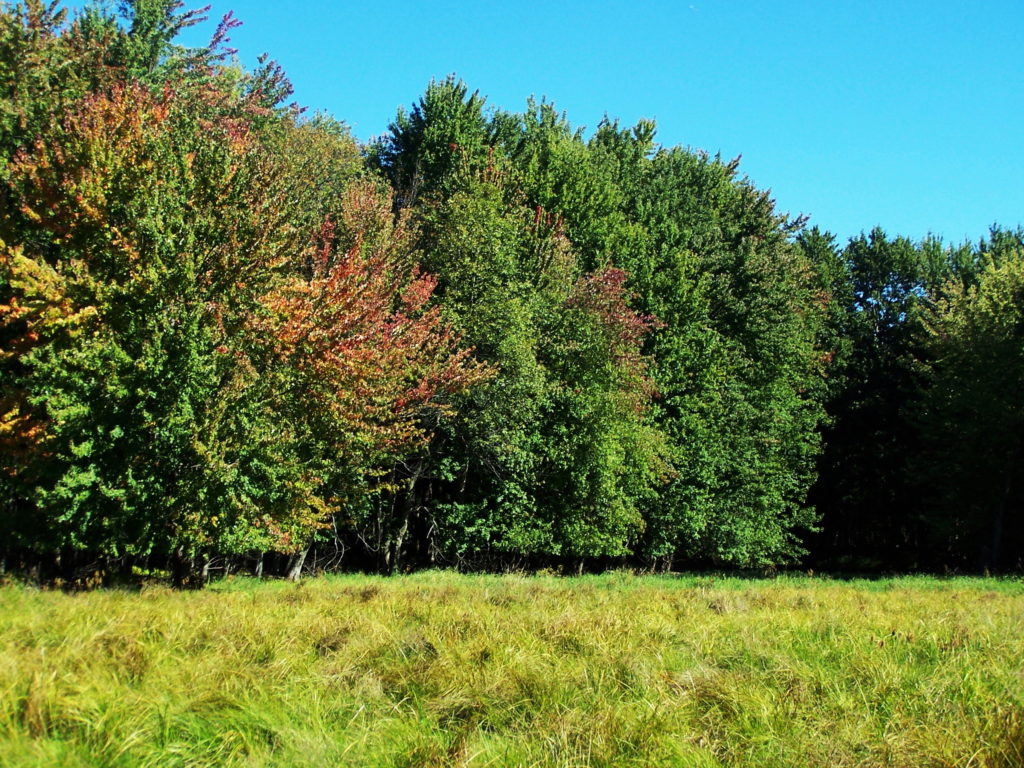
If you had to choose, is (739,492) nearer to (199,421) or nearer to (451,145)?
(451,145)

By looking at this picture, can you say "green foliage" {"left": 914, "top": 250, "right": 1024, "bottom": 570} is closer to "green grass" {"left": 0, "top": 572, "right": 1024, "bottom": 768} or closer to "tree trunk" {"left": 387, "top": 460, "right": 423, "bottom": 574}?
"tree trunk" {"left": 387, "top": 460, "right": 423, "bottom": 574}

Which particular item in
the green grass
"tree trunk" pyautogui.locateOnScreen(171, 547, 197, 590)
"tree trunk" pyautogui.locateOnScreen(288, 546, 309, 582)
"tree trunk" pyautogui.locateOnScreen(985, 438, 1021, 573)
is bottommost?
"tree trunk" pyautogui.locateOnScreen(288, 546, 309, 582)

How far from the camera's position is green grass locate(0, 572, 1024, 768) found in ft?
13.8

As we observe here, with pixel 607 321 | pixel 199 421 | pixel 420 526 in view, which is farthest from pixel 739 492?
pixel 199 421

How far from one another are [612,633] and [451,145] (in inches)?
979

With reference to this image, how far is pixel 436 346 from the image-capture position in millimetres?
20453

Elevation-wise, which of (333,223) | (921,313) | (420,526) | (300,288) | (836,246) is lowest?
(420,526)

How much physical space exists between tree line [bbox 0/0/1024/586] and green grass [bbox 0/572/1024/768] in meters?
5.28

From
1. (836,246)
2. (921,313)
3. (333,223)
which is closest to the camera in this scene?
(333,223)

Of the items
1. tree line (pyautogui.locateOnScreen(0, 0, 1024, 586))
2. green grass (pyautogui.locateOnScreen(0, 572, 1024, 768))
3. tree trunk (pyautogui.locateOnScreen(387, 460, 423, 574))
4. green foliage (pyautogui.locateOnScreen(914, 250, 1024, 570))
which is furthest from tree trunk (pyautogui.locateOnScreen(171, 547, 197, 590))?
green foliage (pyautogui.locateOnScreen(914, 250, 1024, 570))

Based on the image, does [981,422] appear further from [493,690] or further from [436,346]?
[493,690]

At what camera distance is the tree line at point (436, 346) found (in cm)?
1254

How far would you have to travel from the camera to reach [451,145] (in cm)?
2878

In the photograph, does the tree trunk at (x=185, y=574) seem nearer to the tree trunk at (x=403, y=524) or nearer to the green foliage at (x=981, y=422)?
the tree trunk at (x=403, y=524)
